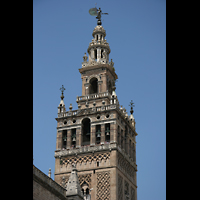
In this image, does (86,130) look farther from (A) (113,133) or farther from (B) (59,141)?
(A) (113,133)

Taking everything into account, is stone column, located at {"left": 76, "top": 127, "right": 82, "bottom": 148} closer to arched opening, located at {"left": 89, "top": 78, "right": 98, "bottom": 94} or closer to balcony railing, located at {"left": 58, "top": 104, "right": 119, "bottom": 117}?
balcony railing, located at {"left": 58, "top": 104, "right": 119, "bottom": 117}

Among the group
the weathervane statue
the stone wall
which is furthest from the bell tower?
the stone wall

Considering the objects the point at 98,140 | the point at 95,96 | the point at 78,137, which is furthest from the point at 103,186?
the point at 95,96

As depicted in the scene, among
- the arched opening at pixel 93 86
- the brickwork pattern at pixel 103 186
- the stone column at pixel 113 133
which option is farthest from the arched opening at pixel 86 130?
the brickwork pattern at pixel 103 186

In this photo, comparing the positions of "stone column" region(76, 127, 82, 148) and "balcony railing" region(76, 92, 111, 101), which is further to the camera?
"balcony railing" region(76, 92, 111, 101)

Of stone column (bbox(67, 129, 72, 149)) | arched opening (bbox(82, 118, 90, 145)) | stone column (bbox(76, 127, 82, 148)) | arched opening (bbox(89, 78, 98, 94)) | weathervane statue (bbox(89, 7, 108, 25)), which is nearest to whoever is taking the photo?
stone column (bbox(76, 127, 82, 148))

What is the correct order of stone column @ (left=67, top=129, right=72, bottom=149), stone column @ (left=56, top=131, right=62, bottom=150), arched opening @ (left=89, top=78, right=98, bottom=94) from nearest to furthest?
stone column @ (left=67, top=129, right=72, bottom=149)
stone column @ (left=56, top=131, right=62, bottom=150)
arched opening @ (left=89, top=78, right=98, bottom=94)

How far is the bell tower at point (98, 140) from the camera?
47906mm

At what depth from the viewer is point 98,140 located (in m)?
50.5

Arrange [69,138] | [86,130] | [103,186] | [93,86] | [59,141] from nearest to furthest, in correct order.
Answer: [103,186]
[69,138]
[59,141]
[86,130]
[93,86]

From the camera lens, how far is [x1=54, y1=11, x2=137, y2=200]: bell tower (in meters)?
47.9
